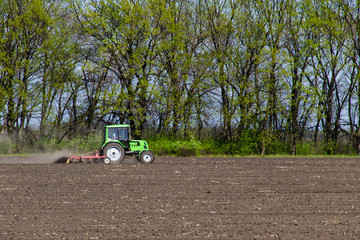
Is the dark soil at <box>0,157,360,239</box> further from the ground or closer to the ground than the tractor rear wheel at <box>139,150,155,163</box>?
closer to the ground

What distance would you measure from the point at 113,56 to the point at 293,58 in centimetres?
1016

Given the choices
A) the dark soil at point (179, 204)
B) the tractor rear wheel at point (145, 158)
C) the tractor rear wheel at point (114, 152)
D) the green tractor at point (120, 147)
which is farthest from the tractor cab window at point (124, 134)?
the dark soil at point (179, 204)

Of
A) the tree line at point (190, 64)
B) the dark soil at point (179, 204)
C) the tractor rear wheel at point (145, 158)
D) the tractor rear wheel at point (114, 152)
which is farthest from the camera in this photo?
the tree line at point (190, 64)

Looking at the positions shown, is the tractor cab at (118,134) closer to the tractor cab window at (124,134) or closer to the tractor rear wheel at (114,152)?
the tractor cab window at (124,134)

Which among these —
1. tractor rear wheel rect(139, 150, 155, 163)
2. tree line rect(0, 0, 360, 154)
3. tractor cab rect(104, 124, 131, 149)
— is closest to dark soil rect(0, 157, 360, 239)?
tractor rear wheel rect(139, 150, 155, 163)

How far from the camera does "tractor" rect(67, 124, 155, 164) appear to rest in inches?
656

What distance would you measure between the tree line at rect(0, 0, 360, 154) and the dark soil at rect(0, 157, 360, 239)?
10.7m

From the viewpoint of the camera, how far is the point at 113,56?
24.5 m

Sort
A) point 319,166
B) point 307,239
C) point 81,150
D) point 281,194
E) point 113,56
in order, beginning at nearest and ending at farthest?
point 307,239 → point 281,194 → point 319,166 → point 81,150 → point 113,56

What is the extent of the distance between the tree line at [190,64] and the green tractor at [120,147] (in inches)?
264

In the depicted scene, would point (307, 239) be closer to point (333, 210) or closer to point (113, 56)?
point (333, 210)

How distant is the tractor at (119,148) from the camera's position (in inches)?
656

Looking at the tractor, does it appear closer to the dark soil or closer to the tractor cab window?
the tractor cab window

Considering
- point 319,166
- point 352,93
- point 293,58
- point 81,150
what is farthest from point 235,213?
point 352,93
